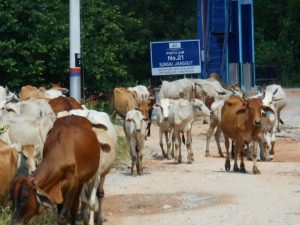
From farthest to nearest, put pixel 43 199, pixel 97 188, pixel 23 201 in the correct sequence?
pixel 97 188, pixel 43 199, pixel 23 201

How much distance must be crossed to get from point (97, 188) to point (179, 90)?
20.1 metres

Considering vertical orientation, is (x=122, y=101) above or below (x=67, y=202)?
above

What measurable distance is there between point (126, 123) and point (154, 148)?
18.1 ft

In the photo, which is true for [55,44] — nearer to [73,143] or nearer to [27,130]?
[27,130]

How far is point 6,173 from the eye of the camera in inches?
472

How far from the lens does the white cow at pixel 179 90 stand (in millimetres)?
32156

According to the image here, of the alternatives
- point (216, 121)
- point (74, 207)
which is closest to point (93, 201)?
point (74, 207)

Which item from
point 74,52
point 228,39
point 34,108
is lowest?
point 34,108

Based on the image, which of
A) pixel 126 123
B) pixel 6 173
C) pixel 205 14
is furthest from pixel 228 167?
pixel 205 14

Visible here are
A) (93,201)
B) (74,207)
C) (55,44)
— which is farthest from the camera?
(55,44)

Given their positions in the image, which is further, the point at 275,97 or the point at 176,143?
the point at 275,97

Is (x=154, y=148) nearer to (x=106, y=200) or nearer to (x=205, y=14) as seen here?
(x=106, y=200)

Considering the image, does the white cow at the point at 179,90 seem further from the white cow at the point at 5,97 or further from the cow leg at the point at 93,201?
the cow leg at the point at 93,201

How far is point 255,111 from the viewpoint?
60.2 ft
